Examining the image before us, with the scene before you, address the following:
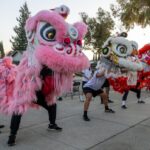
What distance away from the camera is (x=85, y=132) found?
206 inches

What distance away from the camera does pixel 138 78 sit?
7.78 metres

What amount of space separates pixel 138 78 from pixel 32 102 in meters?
4.05

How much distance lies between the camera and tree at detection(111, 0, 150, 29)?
19522 mm

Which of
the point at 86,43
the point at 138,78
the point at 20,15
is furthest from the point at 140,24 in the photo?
the point at 20,15

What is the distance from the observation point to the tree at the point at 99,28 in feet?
103

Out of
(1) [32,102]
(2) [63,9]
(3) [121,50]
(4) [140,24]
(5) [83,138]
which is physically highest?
(4) [140,24]

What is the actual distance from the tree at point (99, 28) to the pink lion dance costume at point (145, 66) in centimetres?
2333

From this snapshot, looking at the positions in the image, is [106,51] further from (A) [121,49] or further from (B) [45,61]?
(B) [45,61]

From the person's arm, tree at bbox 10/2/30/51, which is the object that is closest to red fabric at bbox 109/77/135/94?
the person's arm

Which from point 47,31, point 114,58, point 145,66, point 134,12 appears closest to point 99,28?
point 134,12

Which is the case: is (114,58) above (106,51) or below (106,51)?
below

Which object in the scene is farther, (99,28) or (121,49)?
(99,28)

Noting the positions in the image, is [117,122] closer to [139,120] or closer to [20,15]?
[139,120]

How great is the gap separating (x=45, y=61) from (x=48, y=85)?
463 millimetres
